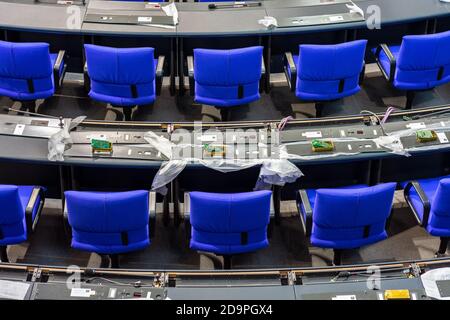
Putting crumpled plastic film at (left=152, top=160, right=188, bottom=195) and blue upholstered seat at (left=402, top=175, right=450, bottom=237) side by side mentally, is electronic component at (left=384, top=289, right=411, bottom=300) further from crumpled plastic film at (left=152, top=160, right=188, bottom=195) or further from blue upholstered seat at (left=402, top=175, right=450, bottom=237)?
crumpled plastic film at (left=152, top=160, right=188, bottom=195)

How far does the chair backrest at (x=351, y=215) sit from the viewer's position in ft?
14.1

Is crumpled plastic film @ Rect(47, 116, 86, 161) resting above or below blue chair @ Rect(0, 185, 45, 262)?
above

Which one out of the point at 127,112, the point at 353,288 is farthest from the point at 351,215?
the point at 127,112

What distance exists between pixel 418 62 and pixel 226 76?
1374 millimetres

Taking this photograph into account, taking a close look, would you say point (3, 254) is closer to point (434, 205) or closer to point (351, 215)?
point (351, 215)

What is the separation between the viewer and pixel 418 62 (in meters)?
5.50

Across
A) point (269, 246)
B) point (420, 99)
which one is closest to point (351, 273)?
point (269, 246)

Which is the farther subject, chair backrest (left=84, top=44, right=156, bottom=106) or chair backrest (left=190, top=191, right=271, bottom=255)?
chair backrest (left=84, top=44, right=156, bottom=106)

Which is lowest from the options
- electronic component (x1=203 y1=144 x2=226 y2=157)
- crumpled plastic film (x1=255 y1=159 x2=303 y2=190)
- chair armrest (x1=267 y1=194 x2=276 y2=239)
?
→ chair armrest (x1=267 y1=194 x2=276 y2=239)

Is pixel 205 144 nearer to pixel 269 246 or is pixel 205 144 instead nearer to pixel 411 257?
pixel 269 246

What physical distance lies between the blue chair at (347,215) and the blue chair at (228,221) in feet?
0.89

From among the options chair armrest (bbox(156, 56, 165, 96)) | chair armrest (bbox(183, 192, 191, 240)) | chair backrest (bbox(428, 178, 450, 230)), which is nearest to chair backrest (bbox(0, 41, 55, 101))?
chair armrest (bbox(156, 56, 165, 96))

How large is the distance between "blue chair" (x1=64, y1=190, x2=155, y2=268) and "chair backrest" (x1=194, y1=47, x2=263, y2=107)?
47.1 inches

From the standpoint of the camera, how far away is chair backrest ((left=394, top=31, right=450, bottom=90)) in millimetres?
5391
